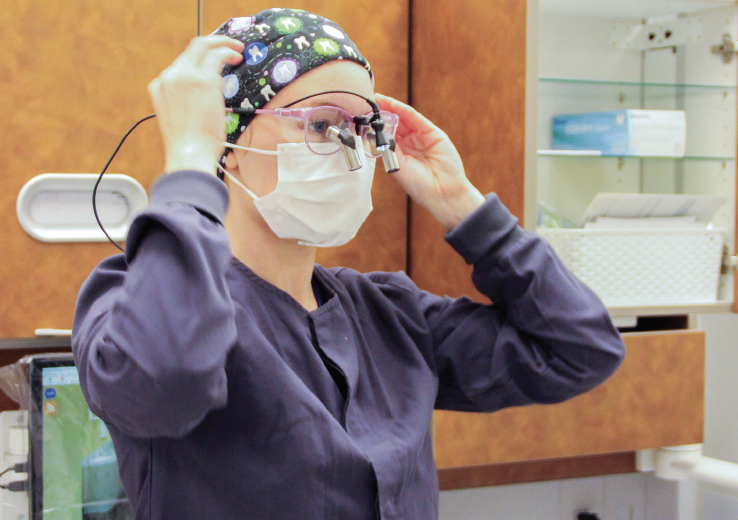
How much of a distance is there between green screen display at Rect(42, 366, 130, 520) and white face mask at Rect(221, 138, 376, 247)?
0.62 metres

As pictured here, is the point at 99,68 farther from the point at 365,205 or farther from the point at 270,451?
the point at 270,451

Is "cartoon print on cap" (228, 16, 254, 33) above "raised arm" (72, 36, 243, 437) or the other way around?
above

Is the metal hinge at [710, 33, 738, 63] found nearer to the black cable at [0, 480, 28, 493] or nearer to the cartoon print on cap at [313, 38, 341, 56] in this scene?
the cartoon print on cap at [313, 38, 341, 56]

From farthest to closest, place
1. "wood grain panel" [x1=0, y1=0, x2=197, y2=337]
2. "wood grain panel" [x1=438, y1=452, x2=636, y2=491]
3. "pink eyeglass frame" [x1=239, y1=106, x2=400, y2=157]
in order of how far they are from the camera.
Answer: "wood grain panel" [x1=438, y1=452, x2=636, y2=491], "wood grain panel" [x1=0, y1=0, x2=197, y2=337], "pink eyeglass frame" [x1=239, y1=106, x2=400, y2=157]

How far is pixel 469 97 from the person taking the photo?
128cm

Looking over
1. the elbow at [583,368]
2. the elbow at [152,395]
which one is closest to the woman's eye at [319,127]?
the elbow at [152,395]

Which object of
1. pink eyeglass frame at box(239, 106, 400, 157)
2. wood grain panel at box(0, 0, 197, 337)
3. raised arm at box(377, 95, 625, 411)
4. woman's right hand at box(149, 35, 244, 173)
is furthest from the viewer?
wood grain panel at box(0, 0, 197, 337)

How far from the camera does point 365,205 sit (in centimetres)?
91

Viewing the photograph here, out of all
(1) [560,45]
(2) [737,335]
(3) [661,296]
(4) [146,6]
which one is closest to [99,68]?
(4) [146,6]

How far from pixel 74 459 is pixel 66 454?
0.02 metres

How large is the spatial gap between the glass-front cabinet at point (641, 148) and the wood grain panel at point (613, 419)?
104mm

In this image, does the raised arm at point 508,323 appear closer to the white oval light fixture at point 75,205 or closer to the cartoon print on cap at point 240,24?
the cartoon print on cap at point 240,24

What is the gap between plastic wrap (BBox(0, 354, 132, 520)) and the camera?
1.21 metres

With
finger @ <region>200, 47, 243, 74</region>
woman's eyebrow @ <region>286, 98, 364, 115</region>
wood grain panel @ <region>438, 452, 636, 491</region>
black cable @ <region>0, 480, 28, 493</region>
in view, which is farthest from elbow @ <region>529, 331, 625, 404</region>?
black cable @ <region>0, 480, 28, 493</region>
